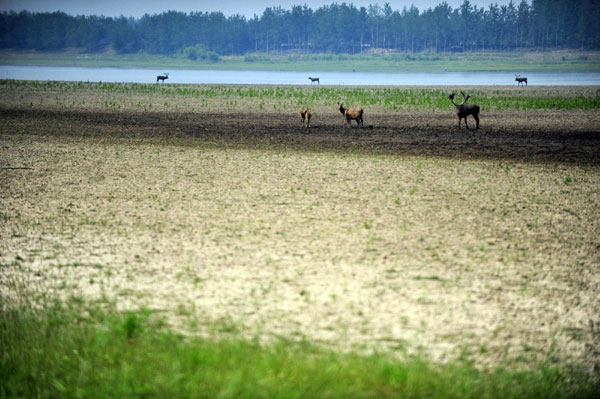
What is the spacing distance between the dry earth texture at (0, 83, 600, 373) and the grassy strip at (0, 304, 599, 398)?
333 mm

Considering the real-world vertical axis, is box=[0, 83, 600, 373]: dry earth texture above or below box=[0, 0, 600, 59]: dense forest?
below

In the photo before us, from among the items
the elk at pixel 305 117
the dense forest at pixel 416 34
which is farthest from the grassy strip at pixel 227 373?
the dense forest at pixel 416 34

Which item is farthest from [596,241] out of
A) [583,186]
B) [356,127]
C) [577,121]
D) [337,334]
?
[577,121]

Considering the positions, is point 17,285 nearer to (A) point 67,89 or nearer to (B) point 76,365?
(B) point 76,365

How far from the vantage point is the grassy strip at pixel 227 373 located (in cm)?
512

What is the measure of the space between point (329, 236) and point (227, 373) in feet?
15.0

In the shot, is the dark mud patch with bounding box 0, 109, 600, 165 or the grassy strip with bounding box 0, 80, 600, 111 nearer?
the dark mud patch with bounding box 0, 109, 600, 165

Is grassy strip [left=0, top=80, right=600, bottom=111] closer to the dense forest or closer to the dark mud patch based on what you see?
the dark mud patch

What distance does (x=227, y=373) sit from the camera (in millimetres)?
5324

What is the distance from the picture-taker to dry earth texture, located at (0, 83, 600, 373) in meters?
6.48

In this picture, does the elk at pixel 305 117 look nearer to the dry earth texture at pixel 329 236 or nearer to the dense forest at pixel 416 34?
the dry earth texture at pixel 329 236

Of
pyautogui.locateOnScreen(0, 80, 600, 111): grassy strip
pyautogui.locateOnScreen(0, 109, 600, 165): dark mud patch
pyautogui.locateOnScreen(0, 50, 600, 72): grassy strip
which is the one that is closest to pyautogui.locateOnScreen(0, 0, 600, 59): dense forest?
pyautogui.locateOnScreen(0, 50, 600, 72): grassy strip

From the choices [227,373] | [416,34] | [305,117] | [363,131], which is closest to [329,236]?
[227,373]

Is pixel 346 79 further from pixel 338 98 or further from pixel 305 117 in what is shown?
pixel 305 117
